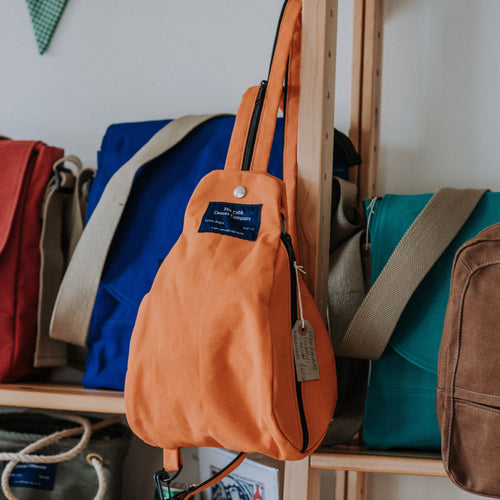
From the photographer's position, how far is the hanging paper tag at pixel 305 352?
0.53m

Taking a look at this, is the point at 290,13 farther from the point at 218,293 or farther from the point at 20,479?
the point at 20,479

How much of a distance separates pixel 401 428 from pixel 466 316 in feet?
0.61

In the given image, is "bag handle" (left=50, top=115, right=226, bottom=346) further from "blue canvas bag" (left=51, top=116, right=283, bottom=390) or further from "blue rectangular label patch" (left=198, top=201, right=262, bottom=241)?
"blue rectangular label patch" (left=198, top=201, right=262, bottom=241)

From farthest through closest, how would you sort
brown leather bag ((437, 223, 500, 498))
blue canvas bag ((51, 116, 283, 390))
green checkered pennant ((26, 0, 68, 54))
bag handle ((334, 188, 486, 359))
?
green checkered pennant ((26, 0, 68, 54)), blue canvas bag ((51, 116, 283, 390)), bag handle ((334, 188, 486, 359)), brown leather bag ((437, 223, 500, 498))

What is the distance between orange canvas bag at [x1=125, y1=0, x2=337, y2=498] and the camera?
511 mm

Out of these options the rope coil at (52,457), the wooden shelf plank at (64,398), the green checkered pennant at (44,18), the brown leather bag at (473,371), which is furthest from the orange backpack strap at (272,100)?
the green checkered pennant at (44,18)

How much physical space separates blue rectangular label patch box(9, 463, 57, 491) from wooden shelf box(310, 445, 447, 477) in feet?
1.50

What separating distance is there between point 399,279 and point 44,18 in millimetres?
904

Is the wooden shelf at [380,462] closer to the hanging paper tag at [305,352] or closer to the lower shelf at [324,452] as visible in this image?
the lower shelf at [324,452]

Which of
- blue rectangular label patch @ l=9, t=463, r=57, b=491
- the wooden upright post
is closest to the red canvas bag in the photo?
blue rectangular label patch @ l=9, t=463, r=57, b=491

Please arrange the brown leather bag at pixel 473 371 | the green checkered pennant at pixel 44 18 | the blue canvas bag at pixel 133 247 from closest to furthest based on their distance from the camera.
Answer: the brown leather bag at pixel 473 371
the blue canvas bag at pixel 133 247
the green checkered pennant at pixel 44 18

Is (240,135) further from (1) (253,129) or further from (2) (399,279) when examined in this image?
(2) (399,279)

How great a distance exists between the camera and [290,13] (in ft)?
2.07

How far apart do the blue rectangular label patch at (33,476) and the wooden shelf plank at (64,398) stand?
0.15 metres
